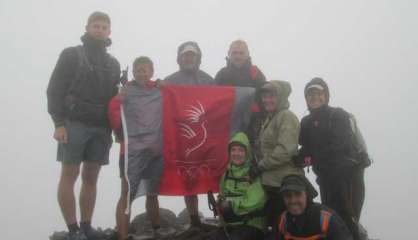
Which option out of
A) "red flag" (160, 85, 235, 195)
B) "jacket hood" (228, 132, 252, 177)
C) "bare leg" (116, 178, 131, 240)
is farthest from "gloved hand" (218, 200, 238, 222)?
"bare leg" (116, 178, 131, 240)

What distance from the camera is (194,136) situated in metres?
8.68

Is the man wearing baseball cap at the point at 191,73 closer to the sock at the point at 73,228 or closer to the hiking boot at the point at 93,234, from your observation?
the hiking boot at the point at 93,234

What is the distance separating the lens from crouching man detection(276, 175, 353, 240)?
6355mm

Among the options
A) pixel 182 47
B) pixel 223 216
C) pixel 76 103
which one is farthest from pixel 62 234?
pixel 182 47

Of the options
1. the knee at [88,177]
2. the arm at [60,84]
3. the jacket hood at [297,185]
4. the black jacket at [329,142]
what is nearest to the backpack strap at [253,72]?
the black jacket at [329,142]

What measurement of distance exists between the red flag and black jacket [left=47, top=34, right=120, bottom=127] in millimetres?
1194

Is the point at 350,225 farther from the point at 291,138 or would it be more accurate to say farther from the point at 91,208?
the point at 91,208

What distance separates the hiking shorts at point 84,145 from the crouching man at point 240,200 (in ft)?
6.96

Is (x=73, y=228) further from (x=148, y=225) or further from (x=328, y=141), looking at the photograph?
(x=328, y=141)

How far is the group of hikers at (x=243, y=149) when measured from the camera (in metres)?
7.30

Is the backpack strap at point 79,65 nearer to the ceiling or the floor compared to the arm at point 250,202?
nearer to the ceiling

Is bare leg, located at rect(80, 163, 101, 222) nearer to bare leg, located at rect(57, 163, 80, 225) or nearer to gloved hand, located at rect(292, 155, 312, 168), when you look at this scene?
bare leg, located at rect(57, 163, 80, 225)

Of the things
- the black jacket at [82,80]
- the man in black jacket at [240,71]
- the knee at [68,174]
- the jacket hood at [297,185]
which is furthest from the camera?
the man in black jacket at [240,71]

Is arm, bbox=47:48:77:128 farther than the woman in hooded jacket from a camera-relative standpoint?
Yes
